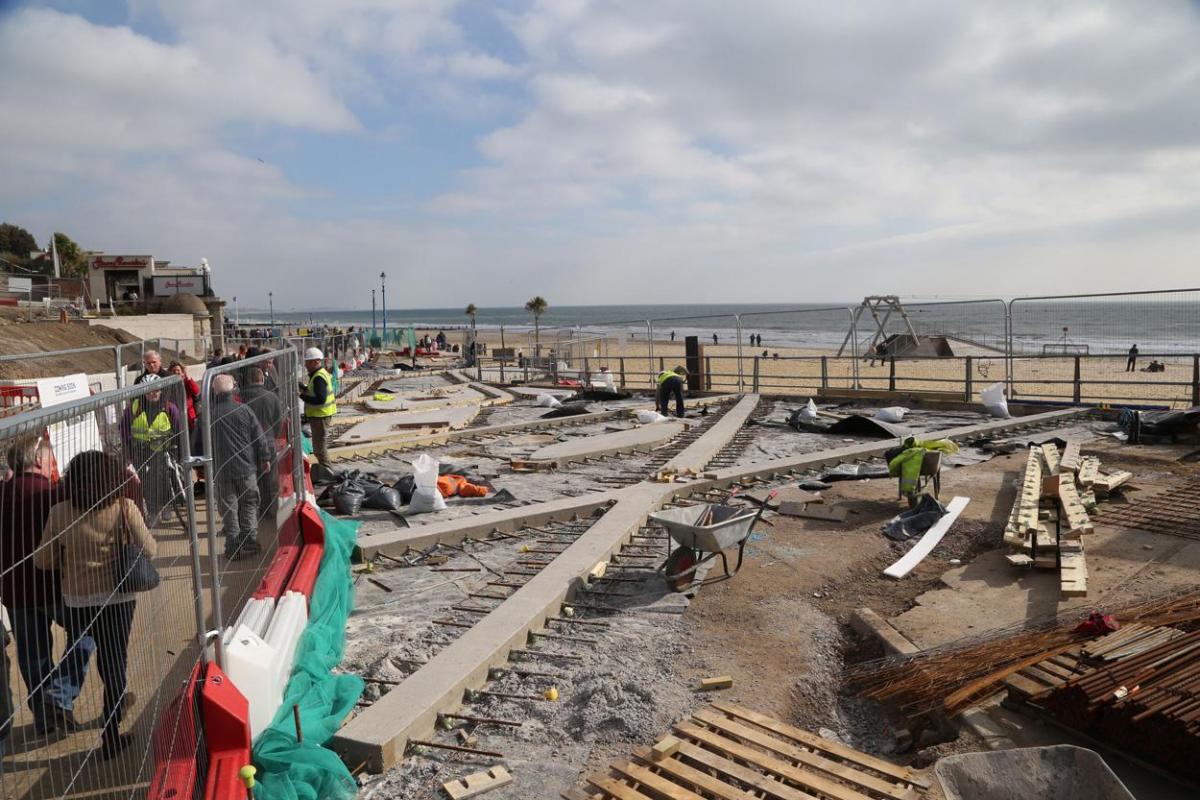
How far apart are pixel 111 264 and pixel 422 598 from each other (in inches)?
2621

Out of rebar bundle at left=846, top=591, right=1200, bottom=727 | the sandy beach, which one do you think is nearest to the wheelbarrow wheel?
rebar bundle at left=846, top=591, right=1200, bottom=727

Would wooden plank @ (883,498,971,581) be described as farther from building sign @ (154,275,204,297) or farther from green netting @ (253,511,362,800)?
building sign @ (154,275,204,297)

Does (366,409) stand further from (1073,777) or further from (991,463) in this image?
(1073,777)

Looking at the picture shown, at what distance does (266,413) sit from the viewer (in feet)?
24.0

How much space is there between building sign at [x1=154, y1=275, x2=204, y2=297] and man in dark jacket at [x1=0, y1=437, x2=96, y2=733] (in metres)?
65.6

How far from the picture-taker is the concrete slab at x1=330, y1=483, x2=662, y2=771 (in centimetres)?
480

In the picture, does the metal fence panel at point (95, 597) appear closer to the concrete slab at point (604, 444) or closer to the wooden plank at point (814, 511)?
the wooden plank at point (814, 511)

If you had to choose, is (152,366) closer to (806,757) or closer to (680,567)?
(680,567)

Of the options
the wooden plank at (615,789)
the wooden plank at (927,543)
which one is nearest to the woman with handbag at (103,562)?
the wooden plank at (615,789)

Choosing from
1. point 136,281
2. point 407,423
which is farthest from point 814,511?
point 136,281

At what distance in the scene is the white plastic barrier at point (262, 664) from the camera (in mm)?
4613

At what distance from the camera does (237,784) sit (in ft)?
13.4

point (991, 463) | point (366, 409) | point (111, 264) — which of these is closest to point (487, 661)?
point (991, 463)

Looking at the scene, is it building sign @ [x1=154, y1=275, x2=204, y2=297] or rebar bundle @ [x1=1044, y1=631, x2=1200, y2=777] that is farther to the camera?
building sign @ [x1=154, y1=275, x2=204, y2=297]
